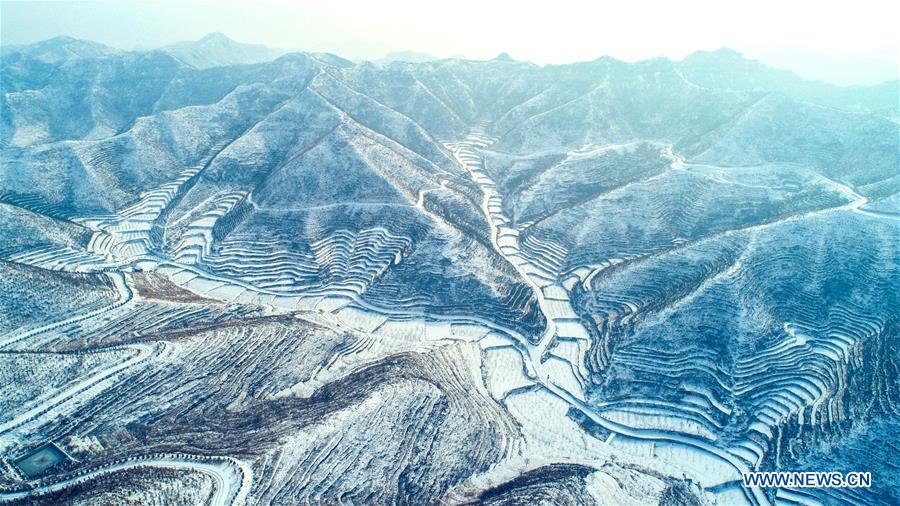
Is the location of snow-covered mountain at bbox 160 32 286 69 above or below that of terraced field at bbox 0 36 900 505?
above

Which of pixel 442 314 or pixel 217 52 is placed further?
pixel 217 52

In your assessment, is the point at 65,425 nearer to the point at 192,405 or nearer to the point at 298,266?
the point at 192,405

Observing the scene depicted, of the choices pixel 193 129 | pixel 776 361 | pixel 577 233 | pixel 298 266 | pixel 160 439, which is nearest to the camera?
pixel 160 439

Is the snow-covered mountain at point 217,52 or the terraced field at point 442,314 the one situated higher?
the snow-covered mountain at point 217,52

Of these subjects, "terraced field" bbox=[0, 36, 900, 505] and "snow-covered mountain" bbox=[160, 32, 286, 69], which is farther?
"snow-covered mountain" bbox=[160, 32, 286, 69]

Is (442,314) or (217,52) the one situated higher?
(217,52)

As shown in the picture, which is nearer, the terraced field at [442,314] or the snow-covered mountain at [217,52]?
the terraced field at [442,314]

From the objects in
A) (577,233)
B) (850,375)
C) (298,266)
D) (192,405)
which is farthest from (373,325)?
(850,375)

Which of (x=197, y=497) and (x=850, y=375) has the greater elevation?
(x=850, y=375)
